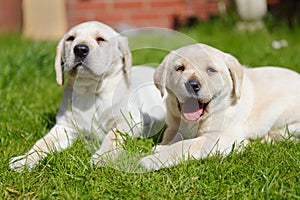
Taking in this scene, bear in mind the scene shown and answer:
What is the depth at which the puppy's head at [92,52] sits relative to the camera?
2801 mm

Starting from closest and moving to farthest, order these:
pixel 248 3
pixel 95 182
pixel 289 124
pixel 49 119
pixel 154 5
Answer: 1. pixel 95 182
2. pixel 289 124
3. pixel 49 119
4. pixel 248 3
5. pixel 154 5

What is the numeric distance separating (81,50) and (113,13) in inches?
159

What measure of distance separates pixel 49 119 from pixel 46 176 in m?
0.97

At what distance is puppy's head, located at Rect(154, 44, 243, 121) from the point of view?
2459 mm

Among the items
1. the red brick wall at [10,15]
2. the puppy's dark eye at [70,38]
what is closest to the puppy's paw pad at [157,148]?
the puppy's dark eye at [70,38]

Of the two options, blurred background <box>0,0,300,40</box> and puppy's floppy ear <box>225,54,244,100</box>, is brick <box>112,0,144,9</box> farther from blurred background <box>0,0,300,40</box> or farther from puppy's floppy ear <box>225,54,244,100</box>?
puppy's floppy ear <box>225,54,244,100</box>

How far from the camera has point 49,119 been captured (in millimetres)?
3322

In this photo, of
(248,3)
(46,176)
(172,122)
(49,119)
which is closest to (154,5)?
(248,3)

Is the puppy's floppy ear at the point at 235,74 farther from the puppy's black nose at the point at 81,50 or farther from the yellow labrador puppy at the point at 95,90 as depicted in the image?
the puppy's black nose at the point at 81,50

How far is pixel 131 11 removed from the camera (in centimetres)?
675

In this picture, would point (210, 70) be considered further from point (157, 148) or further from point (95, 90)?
point (95, 90)

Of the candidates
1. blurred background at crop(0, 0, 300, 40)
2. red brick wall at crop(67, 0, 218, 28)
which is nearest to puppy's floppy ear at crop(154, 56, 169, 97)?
blurred background at crop(0, 0, 300, 40)

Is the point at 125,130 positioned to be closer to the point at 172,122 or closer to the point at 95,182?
the point at 172,122

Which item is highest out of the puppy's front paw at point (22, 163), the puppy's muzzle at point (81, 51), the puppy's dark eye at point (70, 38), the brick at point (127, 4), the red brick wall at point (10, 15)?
the puppy's dark eye at point (70, 38)
